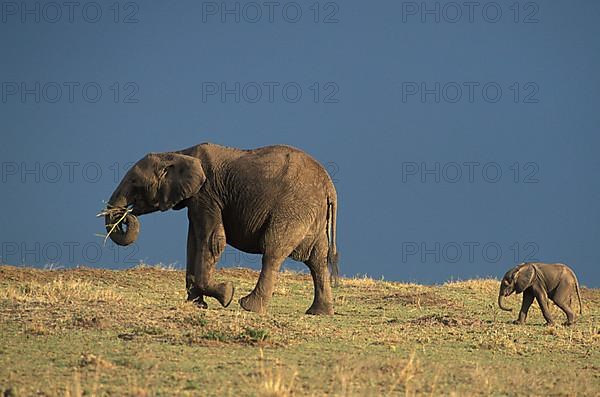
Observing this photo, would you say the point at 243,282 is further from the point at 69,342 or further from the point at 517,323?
the point at 69,342

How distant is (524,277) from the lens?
20.7m

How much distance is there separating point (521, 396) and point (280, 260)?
819cm

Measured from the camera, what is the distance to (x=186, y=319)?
46.5 ft

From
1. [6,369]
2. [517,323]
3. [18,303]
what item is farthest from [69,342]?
[517,323]

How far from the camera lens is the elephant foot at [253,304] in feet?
58.0

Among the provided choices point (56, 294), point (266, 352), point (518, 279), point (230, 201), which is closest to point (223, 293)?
point (230, 201)

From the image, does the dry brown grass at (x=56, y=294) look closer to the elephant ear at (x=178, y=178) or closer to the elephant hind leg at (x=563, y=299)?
the elephant ear at (x=178, y=178)

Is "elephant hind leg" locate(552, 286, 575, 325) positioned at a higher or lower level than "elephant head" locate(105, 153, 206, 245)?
lower

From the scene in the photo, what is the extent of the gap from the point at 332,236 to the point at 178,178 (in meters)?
3.24

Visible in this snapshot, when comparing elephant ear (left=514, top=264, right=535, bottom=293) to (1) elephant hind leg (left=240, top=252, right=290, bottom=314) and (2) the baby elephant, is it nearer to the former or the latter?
(2) the baby elephant

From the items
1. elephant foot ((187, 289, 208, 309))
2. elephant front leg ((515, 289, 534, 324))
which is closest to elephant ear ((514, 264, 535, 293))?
elephant front leg ((515, 289, 534, 324))

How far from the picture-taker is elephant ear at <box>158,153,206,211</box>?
17828mm

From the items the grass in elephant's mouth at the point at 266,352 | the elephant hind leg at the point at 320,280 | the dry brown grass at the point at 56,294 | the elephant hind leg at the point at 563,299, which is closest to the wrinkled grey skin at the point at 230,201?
the elephant hind leg at the point at 320,280

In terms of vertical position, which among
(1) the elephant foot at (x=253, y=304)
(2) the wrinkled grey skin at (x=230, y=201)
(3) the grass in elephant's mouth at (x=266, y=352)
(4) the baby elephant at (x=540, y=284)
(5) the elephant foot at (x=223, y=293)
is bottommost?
(3) the grass in elephant's mouth at (x=266, y=352)
